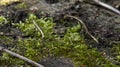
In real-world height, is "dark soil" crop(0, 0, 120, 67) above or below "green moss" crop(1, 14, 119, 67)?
above

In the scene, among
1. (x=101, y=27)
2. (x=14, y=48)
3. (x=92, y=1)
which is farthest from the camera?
(x=92, y=1)

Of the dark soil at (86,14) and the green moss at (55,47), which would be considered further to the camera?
the dark soil at (86,14)

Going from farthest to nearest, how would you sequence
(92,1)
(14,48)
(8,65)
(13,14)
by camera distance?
(92,1)
(13,14)
(14,48)
(8,65)

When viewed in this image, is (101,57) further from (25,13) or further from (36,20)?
(25,13)

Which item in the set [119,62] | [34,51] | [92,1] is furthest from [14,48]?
→ [92,1]

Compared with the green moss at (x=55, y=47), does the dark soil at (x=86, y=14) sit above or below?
above

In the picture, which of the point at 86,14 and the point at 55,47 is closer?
the point at 55,47

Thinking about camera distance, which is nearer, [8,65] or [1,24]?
[8,65]

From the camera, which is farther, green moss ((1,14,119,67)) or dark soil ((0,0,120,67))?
dark soil ((0,0,120,67))
